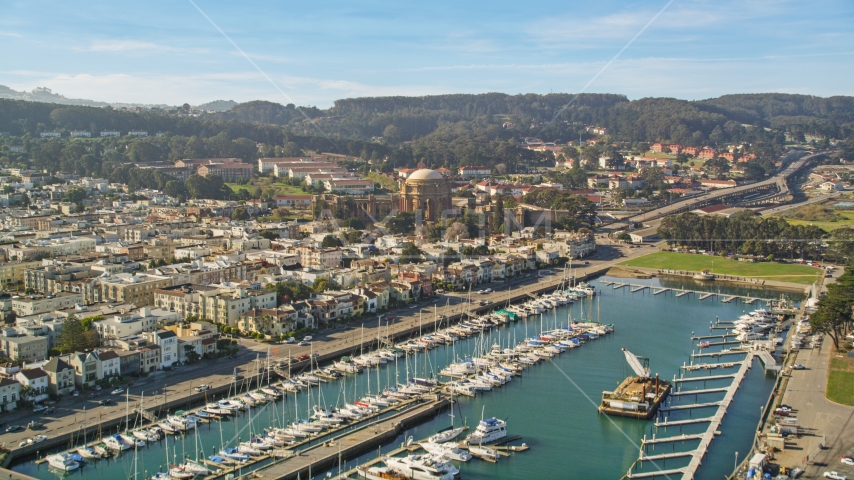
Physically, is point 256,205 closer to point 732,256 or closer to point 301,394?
point 732,256

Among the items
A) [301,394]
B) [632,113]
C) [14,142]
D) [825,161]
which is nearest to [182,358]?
[301,394]

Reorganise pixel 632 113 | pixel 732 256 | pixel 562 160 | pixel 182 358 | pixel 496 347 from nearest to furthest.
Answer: pixel 182 358 < pixel 496 347 < pixel 732 256 < pixel 562 160 < pixel 632 113

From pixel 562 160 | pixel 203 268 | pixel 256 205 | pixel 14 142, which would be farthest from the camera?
pixel 562 160

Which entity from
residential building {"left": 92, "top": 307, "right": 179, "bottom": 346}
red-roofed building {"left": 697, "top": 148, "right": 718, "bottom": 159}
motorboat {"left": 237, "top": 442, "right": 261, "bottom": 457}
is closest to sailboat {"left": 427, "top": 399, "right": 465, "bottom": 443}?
motorboat {"left": 237, "top": 442, "right": 261, "bottom": 457}

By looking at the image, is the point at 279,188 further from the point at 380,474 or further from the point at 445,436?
the point at 380,474

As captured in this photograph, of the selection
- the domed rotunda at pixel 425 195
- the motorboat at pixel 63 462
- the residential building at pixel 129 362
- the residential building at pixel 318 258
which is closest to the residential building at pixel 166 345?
the residential building at pixel 129 362

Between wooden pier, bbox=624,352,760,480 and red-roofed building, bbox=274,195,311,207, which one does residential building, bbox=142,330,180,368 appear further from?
red-roofed building, bbox=274,195,311,207

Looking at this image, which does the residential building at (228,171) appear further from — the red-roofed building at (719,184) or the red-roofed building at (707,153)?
the red-roofed building at (707,153)
